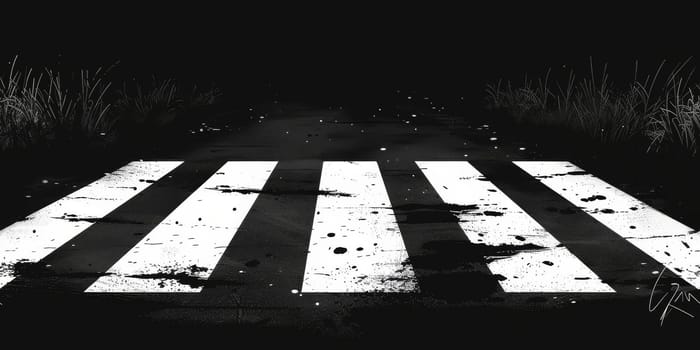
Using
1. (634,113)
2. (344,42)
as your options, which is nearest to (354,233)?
(634,113)

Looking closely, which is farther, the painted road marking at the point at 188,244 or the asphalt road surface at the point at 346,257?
the painted road marking at the point at 188,244

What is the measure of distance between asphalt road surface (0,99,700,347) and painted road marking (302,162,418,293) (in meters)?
0.02

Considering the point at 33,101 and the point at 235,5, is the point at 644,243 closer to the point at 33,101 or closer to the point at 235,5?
the point at 33,101

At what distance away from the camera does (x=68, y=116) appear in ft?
31.9

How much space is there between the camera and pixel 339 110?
16.0m

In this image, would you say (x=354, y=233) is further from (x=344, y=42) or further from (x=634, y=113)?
(x=344, y=42)

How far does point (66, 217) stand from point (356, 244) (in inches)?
89.7

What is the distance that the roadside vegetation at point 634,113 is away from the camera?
7789 millimetres

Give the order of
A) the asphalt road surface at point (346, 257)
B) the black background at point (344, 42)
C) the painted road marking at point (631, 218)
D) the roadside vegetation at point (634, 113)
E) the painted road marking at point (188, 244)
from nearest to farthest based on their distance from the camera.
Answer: the asphalt road surface at point (346, 257), the painted road marking at point (188, 244), the painted road marking at point (631, 218), the roadside vegetation at point (634, 113), the black background at point (344, 42)

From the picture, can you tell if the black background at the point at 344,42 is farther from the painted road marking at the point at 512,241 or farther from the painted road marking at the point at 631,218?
the painted road marking at the point at 512,241
